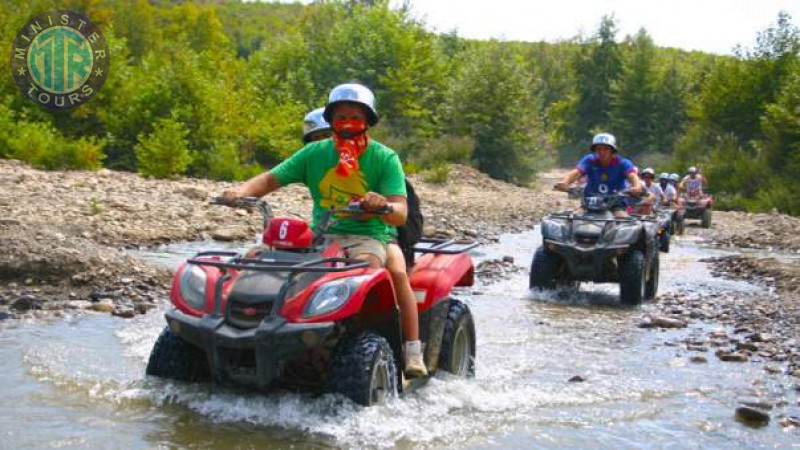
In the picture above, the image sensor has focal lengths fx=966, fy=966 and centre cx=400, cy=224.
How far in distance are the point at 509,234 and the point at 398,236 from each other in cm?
1529

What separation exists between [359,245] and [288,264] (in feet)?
1.76

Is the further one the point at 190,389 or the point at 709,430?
the point at 709,430

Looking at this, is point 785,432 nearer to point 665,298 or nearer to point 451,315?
point 451,315

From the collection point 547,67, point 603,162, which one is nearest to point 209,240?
point 603,162

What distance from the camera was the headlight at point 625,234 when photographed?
11320mm

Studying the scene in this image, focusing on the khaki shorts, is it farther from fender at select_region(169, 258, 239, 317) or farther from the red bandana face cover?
fender at select_region(169, 258, 239, 317)

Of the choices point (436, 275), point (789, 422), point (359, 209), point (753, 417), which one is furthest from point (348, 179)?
point (789, 422)

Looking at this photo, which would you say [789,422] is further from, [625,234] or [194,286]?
[625,234]

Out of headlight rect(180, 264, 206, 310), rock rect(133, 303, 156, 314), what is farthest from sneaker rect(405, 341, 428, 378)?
rock rect(133, 303, 156, 314)

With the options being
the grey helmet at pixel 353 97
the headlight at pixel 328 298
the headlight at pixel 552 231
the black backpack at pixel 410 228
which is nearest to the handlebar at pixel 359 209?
the headlight at pixel 328 298

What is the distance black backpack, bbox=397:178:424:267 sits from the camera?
6.15m

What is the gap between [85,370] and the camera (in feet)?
21.5

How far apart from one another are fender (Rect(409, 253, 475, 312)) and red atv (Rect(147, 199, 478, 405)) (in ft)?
1.78

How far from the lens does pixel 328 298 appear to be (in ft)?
16.4
